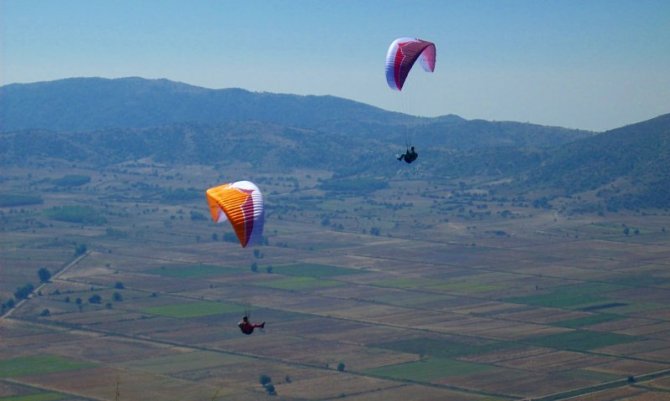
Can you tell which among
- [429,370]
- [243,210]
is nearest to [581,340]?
[429,370]

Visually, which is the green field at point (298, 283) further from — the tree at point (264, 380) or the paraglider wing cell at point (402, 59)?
A: the paraglider wing cell at point (402, 59)

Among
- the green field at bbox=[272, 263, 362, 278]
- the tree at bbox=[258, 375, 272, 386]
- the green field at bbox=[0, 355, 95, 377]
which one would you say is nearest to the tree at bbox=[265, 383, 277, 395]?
the tree at bbox=[258, 375, 272, 386]

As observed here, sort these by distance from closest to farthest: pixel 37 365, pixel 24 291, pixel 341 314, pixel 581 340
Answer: pixel 37 365 → pixel 581 340 → pixel 341 314 → pixel 24 291

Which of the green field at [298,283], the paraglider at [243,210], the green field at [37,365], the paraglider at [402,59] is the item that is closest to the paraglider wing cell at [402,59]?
the paraglider at [402,59]

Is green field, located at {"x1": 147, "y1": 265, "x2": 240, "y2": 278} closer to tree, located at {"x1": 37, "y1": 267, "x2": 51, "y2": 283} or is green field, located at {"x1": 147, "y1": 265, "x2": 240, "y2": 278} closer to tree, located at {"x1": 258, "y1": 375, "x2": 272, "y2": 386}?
tree, located at {"x1": 37, "y1": 267, "x2": 51, "y2": 283}

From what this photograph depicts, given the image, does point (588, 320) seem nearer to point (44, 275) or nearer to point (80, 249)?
point (44, 275)

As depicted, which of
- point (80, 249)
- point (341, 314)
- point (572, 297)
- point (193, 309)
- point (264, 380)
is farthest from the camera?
point (80, 249)
